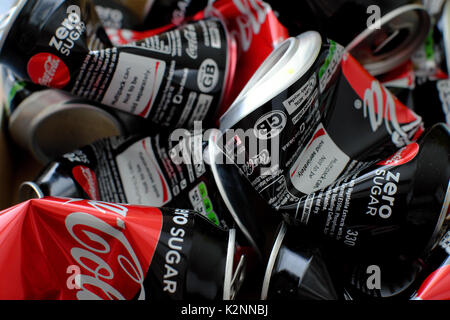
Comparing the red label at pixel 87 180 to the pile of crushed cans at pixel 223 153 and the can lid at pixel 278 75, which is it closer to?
the pile of crushed cans at pixel 223 153

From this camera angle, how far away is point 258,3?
848 mm

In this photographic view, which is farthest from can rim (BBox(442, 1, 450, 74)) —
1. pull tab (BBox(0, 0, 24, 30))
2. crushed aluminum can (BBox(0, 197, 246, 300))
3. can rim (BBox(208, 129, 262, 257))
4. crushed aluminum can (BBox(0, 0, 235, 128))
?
pull tab (BBox(0, 0, 24, 30))

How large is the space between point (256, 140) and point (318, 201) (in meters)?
0.13

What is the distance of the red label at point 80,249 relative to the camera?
580 millimetres

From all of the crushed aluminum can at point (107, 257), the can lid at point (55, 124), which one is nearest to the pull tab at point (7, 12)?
the can lid at point (55, 124)

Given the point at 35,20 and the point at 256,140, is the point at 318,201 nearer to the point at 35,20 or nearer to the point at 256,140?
the point at 256,140

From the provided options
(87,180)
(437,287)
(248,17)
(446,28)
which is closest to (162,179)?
(87,180)

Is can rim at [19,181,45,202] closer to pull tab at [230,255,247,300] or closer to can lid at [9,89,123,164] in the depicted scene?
can lid at [9,89,123,164]

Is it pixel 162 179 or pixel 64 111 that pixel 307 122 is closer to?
pixel 162 179

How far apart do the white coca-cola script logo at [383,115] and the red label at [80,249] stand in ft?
1.40

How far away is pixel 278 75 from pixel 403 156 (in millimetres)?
235
